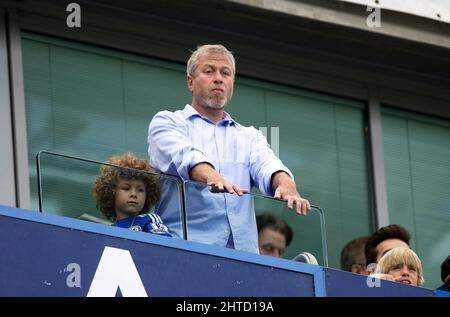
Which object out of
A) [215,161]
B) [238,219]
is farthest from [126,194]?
[215,161]

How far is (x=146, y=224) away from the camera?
41.3 feet

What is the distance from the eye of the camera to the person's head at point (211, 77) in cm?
1332

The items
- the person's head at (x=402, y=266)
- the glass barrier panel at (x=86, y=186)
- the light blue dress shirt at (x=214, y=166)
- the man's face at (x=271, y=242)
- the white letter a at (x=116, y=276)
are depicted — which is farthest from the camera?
the person's head at (x=402, y=266)

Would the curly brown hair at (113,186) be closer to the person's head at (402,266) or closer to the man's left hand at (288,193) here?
the man's left hand at (288,193)

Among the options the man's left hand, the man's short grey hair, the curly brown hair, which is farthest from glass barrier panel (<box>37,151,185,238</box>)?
the man's short grey hair

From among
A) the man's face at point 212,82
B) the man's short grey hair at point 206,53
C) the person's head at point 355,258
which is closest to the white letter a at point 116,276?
the man's face at point 212,82

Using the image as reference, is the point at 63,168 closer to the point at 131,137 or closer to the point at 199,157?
the point at 199,157

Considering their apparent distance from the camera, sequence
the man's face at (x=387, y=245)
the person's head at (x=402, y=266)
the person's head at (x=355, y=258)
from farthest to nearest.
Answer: the person's head at (x=355, y=258)
the man's face at (x=387, y=245)
the person's head at (x=402, y=266)

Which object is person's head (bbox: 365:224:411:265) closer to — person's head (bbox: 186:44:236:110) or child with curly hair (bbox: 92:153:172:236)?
person's head (bbox: 186:44:236:110)

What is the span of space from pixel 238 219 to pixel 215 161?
605mm

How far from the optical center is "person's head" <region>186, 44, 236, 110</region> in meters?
13.3

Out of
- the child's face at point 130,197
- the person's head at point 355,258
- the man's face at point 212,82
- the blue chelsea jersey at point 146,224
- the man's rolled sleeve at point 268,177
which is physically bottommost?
the blue chelsea jersey at point 146,224

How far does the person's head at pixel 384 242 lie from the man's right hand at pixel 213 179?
5.14 feet

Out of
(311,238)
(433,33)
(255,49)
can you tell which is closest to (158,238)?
(311,238)
